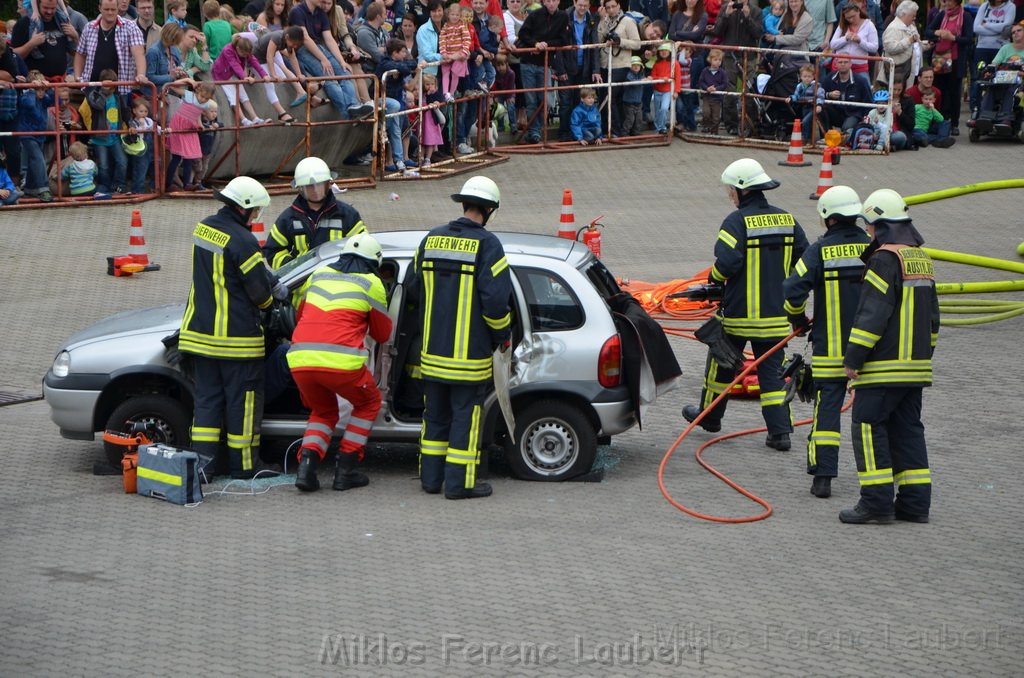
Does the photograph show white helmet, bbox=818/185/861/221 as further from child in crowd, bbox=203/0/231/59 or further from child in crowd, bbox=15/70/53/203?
child in crowd, bbox=203/0/231/59

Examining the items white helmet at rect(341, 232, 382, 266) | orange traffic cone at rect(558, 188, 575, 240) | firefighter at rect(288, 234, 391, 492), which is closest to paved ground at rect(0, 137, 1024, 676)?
firefighter at rect(288, 234, 391, 492)

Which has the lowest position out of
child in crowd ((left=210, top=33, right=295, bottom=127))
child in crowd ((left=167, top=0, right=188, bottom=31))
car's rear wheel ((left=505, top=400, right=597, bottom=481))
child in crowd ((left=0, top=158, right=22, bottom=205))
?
car's rear wheel ((left=505, top=400, right=597, bottom=481))

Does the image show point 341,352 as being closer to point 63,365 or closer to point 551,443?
point 551,443

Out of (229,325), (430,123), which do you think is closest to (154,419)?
(229,325)

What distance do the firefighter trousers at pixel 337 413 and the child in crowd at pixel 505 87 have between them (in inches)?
475

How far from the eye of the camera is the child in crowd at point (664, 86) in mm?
21078

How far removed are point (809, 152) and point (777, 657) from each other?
15.5m

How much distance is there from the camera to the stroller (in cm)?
2066

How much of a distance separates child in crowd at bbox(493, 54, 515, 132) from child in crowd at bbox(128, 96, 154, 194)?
5.39 meters

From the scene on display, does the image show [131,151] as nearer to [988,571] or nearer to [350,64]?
[350,64]

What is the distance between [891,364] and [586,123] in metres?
14.0

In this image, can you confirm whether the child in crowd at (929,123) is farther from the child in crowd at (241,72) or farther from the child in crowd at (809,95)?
the child in crowd at (241,72)

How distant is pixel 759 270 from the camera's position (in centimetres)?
912

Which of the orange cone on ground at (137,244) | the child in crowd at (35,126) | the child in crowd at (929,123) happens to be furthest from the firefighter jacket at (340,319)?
the child in crowd at (929,123)
